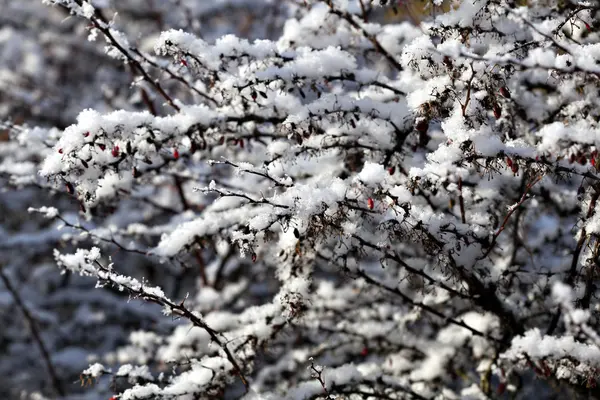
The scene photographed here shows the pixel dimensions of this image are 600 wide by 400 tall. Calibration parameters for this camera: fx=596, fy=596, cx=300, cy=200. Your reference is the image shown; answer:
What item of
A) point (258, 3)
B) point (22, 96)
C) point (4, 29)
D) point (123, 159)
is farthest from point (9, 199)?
point (123, 159)

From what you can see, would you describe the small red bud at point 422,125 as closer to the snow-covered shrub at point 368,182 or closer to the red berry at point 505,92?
the snow-covered shrub at point 368,182

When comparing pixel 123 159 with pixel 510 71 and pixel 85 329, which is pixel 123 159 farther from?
pixel 85 329

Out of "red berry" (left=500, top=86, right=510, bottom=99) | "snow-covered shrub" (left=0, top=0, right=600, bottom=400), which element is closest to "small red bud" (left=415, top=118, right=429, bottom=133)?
"snow-covered shrub" (left=0, top=0, right=600, bottom=400)

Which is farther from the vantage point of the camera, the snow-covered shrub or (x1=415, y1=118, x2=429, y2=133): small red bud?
(x1=415, y1=118, x2=429, y2=133): small red bud

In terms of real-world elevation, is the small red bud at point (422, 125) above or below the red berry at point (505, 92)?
above

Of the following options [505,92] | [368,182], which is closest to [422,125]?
[505,92]

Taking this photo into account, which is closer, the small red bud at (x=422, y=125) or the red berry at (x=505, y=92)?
the red berry at (x=505, y=92)

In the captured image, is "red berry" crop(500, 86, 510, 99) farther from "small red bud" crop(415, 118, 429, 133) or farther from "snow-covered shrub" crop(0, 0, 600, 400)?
"small red bud" crop(415, 118, 429, 133)

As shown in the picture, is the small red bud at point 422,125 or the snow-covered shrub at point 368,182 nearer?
the snow-covered shrub at point 368,182

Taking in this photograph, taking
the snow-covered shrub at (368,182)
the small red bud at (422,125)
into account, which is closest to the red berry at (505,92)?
the snow-covered shrub at (368,182)

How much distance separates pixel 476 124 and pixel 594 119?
0.72 meters

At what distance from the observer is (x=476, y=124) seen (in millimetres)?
2320

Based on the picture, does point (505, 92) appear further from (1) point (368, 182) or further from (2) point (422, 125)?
(1) point (368, 182)

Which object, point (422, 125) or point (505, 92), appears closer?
point (505, 92)
